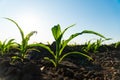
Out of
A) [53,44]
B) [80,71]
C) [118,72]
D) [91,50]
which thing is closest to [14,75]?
[80,71]

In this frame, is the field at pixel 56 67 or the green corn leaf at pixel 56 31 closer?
the field at pixel 56 67

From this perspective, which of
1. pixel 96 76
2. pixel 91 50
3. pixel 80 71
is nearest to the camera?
pixel 96 76

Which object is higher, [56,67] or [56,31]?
[56,31]

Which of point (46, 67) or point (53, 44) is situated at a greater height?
point (53, 44)

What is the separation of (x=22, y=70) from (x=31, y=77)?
9.3 inches

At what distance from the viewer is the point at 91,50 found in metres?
5.59

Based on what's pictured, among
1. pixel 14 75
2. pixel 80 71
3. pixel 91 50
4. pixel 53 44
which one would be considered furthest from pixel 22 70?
pixel 91 50

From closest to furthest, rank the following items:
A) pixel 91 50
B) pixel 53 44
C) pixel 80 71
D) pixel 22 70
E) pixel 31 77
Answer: pixel 31 77
pixel 22 70
pixel 80 71
pixel 53 44
pixel 91 50

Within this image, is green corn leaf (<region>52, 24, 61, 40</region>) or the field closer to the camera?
the field

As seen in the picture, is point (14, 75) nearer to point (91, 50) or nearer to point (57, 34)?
point (57, 34)

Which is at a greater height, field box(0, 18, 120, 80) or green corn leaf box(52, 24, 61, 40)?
green corn leaf box(52, 24, 61, 40)

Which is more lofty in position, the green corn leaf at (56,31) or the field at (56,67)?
the green corn leaf at (56,31)

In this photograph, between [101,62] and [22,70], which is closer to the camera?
[22,70]

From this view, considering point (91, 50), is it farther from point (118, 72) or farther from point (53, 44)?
point (118, 72)
